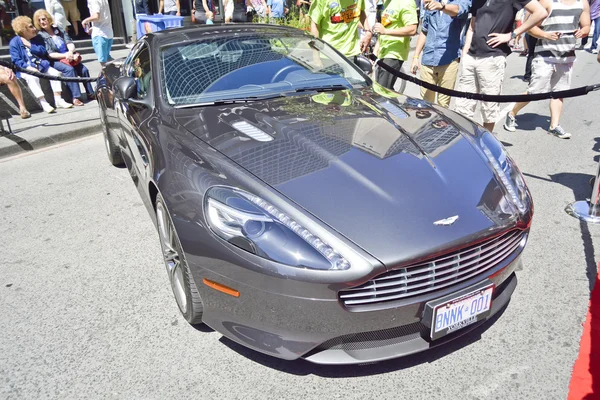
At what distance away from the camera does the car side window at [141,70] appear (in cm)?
345

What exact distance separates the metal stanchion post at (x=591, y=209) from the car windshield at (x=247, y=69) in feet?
6.45

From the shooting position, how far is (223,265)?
211cm

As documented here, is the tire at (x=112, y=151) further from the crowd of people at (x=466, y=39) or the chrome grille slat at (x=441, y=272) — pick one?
the chrome grille slat at (x=441, y=272)

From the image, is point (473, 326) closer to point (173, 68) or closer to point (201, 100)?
point (201, 100)

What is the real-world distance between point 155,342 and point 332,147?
54.2 inches

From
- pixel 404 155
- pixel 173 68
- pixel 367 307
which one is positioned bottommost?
pixel 367 307

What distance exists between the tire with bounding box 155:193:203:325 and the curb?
12.6ft

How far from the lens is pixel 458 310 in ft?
6.91

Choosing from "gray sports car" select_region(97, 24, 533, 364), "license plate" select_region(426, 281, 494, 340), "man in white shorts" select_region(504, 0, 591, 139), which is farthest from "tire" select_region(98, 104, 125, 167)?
"man in white shorts" select_region(504, 0, 591, 139)

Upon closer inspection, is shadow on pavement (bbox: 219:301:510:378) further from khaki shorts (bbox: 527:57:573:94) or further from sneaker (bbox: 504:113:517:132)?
sneaker (bbox: 504:113:517:132)

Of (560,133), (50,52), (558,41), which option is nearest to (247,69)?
(558,41)

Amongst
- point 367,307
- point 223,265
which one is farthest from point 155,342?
point 367,307

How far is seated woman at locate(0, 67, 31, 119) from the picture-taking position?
6463 mm

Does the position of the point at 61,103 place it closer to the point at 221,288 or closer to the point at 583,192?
the point at 221,288
